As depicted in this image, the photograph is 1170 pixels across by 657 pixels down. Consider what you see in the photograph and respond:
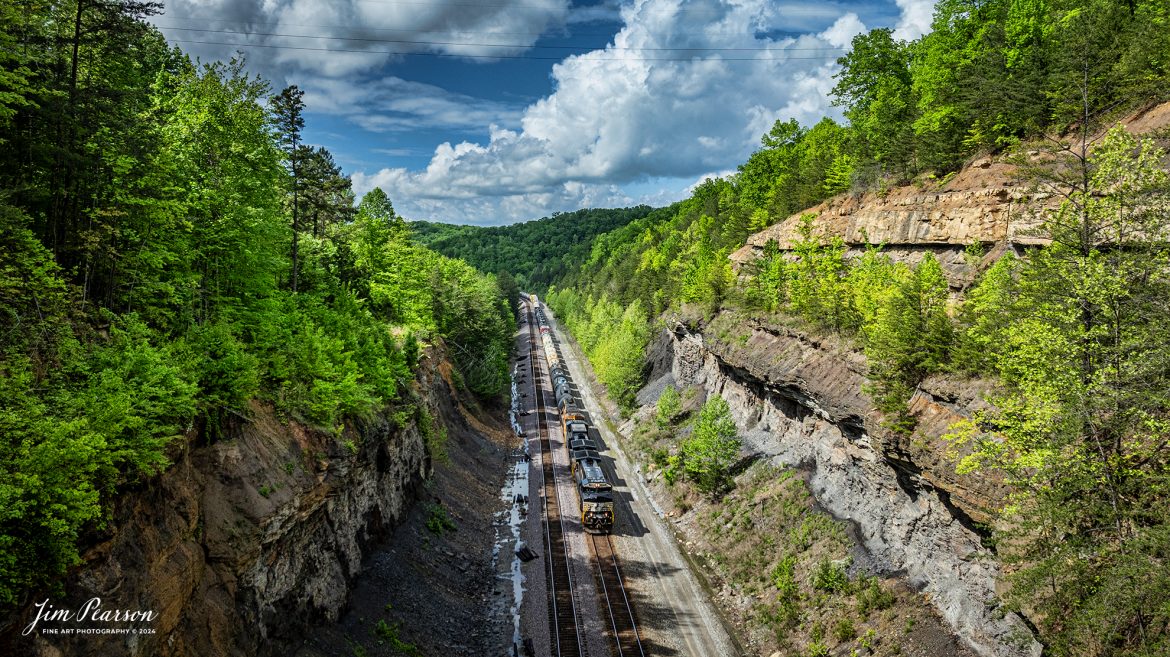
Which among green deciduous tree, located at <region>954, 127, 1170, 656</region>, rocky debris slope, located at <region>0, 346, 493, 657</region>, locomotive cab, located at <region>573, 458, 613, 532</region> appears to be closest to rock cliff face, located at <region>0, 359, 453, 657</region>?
rocky debris slope, located at <region>0, 346, 493, 657</region>

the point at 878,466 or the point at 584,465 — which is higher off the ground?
the point at 878,466

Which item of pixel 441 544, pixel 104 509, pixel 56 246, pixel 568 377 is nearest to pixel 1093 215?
pixel 104 509

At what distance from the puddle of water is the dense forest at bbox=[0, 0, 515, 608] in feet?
36.9

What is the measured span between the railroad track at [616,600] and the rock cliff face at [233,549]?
36.7 ft

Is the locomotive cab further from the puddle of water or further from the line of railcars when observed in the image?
the puddle of water

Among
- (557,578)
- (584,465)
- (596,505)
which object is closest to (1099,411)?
(557,578)

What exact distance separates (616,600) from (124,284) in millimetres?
22548

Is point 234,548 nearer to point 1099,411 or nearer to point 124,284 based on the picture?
point 124,284

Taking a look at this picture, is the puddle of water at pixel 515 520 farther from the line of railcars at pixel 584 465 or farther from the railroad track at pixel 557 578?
the line of railcars at pixel 584 465

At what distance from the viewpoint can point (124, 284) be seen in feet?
50.8

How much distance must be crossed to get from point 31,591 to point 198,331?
785cm

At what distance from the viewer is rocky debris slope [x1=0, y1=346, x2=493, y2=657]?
1084cm

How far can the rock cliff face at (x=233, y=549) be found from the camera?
10.8 meters

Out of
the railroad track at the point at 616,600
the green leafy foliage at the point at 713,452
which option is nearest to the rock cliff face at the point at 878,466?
the green leafy foliage at the point at 713,452
